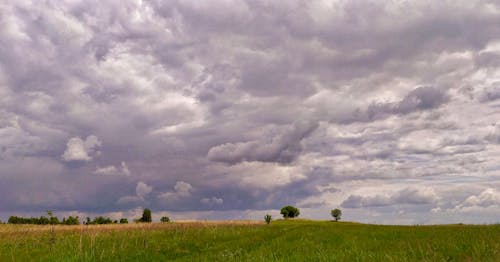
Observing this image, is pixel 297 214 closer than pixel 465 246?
No

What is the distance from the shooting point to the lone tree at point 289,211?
96562mm

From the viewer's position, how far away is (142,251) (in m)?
23.6

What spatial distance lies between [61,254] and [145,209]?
61.4 meters

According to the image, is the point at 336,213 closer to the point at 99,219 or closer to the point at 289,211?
the point at 289,211

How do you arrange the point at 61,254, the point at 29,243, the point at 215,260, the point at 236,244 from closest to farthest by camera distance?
the point at 215,260 < the point at 61,254 < the point at 236,244 < the point at 29,243

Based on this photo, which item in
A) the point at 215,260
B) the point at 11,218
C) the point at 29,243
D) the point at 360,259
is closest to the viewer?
the point at 360,259

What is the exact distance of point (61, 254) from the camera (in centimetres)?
2339

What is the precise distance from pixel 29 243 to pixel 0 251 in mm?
3242

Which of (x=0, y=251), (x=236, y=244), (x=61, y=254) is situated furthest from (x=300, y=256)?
(x=0, y=251)

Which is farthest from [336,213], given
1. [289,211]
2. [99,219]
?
[99,219]

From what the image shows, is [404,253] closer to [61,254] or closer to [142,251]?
[142,251]

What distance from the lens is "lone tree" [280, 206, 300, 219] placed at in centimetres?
9656

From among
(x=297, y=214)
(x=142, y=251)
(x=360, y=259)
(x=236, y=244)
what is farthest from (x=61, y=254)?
(x=297, y=214)

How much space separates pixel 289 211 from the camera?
96.6m
